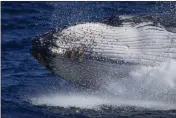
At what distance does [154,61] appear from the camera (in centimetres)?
1178

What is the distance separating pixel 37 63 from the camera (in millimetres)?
17234

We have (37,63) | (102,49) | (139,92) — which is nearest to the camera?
(102,49)

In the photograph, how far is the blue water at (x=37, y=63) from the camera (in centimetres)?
1246

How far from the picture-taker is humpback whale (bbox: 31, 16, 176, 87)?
11.7 meters

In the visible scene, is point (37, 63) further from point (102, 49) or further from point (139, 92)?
point (102, 49)

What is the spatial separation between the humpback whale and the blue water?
1.84ft

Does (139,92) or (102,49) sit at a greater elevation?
(102,49)

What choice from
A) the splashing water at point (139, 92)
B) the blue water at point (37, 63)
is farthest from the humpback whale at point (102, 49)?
the blue water at point (37, 63)

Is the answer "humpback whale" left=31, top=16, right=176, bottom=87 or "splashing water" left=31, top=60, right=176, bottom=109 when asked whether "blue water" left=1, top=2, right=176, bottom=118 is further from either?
"humpback whale" left=31, top=16, right=176, bottom=87

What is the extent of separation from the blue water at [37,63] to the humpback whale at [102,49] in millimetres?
562

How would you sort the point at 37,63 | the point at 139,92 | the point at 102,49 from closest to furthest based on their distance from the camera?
the point at 102,49
the point at 139,92
the point at 37,63

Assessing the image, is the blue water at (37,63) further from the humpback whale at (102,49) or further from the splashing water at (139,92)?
the humpback whale at (102,49)

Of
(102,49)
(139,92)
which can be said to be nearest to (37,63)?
(139,92)

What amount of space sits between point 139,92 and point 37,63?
5.27 metres
